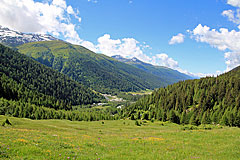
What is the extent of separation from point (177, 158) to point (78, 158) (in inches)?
437

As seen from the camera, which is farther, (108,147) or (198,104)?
(198,104)

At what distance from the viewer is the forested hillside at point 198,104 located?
4146 inches

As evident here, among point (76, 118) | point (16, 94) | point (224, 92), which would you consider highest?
point (224, 92)

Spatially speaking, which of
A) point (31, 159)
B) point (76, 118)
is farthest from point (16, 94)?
point (31, 159)

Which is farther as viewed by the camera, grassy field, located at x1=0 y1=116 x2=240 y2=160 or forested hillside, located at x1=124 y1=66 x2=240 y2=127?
forested hillside, located at x1=124 y1=66 x2=240 y2=127

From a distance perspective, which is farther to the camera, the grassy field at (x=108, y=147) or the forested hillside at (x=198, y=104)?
the forested hillside at (x=198, y=104)

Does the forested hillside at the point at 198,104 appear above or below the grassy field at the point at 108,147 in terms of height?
above

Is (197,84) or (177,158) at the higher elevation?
(197,84)

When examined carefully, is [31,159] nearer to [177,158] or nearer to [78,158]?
[78,158]

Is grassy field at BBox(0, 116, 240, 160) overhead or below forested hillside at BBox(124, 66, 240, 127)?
below

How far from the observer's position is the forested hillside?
105m

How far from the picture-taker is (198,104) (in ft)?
456

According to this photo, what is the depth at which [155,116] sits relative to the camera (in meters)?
131

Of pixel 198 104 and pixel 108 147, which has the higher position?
pixel 198 104
